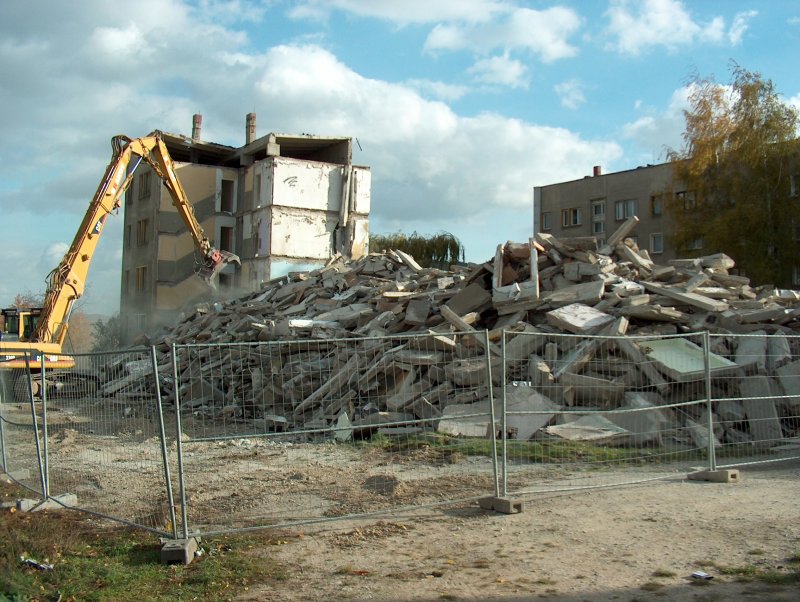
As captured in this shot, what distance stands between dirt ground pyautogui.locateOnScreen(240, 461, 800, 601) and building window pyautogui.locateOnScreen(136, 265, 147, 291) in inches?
1363

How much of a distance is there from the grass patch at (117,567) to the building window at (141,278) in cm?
3359

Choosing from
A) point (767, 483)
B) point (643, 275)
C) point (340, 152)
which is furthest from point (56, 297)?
point (340, 152)

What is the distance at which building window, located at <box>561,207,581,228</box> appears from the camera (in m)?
49.4

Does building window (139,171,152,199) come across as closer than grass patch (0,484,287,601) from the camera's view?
No

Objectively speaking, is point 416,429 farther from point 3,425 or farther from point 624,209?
point 624,209

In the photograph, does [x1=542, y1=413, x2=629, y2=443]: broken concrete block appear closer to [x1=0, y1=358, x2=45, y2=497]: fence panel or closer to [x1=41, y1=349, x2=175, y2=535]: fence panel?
[x1=41, y1=349, x2=175, y2=535]: fence panel

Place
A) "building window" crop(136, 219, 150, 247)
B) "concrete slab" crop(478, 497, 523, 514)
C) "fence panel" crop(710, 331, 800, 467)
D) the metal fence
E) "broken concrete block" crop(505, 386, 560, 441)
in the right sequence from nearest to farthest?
"concrete slab" crop(478, 497, 523, 514) → the metal fence → "broken concrete block" crop(505, 386, 560, 441) → "fence panel" crop(710, 331, 800, 467) → "building window" crop(136, 219, 150, 247)

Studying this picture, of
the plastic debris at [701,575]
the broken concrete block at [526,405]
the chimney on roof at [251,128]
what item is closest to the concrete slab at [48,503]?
the broken concrete block at [526,405]

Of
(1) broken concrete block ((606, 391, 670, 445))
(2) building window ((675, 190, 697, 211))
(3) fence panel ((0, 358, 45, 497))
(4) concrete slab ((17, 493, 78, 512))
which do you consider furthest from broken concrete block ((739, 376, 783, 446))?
(2) building window ((675, 190, 697, 211))

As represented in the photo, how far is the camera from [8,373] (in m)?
10.5

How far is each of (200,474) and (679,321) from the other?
8690 millimetres

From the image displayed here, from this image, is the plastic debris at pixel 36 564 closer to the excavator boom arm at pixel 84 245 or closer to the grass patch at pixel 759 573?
the grass patch at pixel 759 573

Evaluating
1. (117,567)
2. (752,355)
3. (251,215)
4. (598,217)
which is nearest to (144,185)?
(251,215)

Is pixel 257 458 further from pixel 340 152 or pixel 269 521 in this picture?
pixel 340 152
